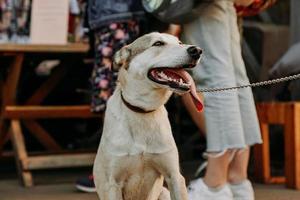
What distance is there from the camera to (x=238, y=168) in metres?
4.16

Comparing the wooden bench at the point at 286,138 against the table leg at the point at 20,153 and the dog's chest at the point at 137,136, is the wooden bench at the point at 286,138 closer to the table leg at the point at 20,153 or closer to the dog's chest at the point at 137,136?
the table leg at the point at 20,153

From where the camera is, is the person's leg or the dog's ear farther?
the person's leg

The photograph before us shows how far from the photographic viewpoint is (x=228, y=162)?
13.3 ft

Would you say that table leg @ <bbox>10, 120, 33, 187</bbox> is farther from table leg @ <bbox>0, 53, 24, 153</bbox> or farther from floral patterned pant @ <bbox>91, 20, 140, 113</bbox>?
floral patterned pant @ <bbox>91, 20, 140, 113</bbox>

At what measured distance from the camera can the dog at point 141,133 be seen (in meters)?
3.24

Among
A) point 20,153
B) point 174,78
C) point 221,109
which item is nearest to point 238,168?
point 221,109

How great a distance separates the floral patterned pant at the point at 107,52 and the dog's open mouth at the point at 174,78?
1.26m

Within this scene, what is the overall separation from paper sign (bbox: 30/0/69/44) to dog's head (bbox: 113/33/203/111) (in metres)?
2.43

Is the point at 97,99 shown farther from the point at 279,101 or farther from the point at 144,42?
the point at 279,101

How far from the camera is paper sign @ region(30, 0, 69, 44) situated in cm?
573

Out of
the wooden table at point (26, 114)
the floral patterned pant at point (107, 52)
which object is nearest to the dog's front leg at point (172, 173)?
the floral patterned pant at point (107, 52)

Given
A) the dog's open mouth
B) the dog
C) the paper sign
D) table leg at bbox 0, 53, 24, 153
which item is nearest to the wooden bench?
the paper sign

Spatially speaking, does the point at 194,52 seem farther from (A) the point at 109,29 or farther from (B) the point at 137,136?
(A) the point at 109,29

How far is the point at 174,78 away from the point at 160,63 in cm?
9
